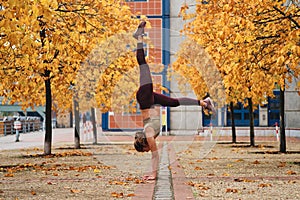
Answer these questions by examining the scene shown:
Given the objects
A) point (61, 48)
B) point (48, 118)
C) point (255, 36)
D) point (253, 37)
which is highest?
point (255, 36)

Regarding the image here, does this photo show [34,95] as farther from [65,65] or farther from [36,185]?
[36,185]

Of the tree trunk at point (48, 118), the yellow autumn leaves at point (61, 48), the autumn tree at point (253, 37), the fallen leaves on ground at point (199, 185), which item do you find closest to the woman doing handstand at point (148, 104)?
the fallen leaves on ground at point (199, 185)

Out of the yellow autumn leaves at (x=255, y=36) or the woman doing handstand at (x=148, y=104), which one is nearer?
the woman doing handstand at (x=148, y=104)

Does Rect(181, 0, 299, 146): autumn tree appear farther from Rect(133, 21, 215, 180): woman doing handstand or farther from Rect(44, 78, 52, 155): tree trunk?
Rect(44, 78, 52, 155): tree trunk

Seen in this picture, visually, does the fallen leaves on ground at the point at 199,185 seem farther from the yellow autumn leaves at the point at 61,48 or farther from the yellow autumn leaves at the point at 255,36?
the yellow autumn leaves at the point at 61,48

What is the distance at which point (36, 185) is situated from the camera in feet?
39.1

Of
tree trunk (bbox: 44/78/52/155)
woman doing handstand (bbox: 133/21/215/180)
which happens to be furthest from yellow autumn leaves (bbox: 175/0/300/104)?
tree trunk (bbox: 44/78/52/155)

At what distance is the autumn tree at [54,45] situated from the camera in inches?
513

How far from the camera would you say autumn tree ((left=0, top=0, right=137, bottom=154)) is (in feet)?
42.8

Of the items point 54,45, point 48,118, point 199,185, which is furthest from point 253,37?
point 48,118

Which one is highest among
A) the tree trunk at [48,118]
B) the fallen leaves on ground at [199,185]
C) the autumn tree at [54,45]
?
the autumn tree at [54,45]

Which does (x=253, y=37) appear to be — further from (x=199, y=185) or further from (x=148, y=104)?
(x=199, y=185)

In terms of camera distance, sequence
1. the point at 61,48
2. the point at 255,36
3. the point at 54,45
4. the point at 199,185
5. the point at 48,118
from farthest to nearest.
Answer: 1. the point at 48,118
2. the point at 255,36
3. the point at 54,45
4. the point at 61,48
5. the point at 199,185

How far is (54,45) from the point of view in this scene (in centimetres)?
1309
